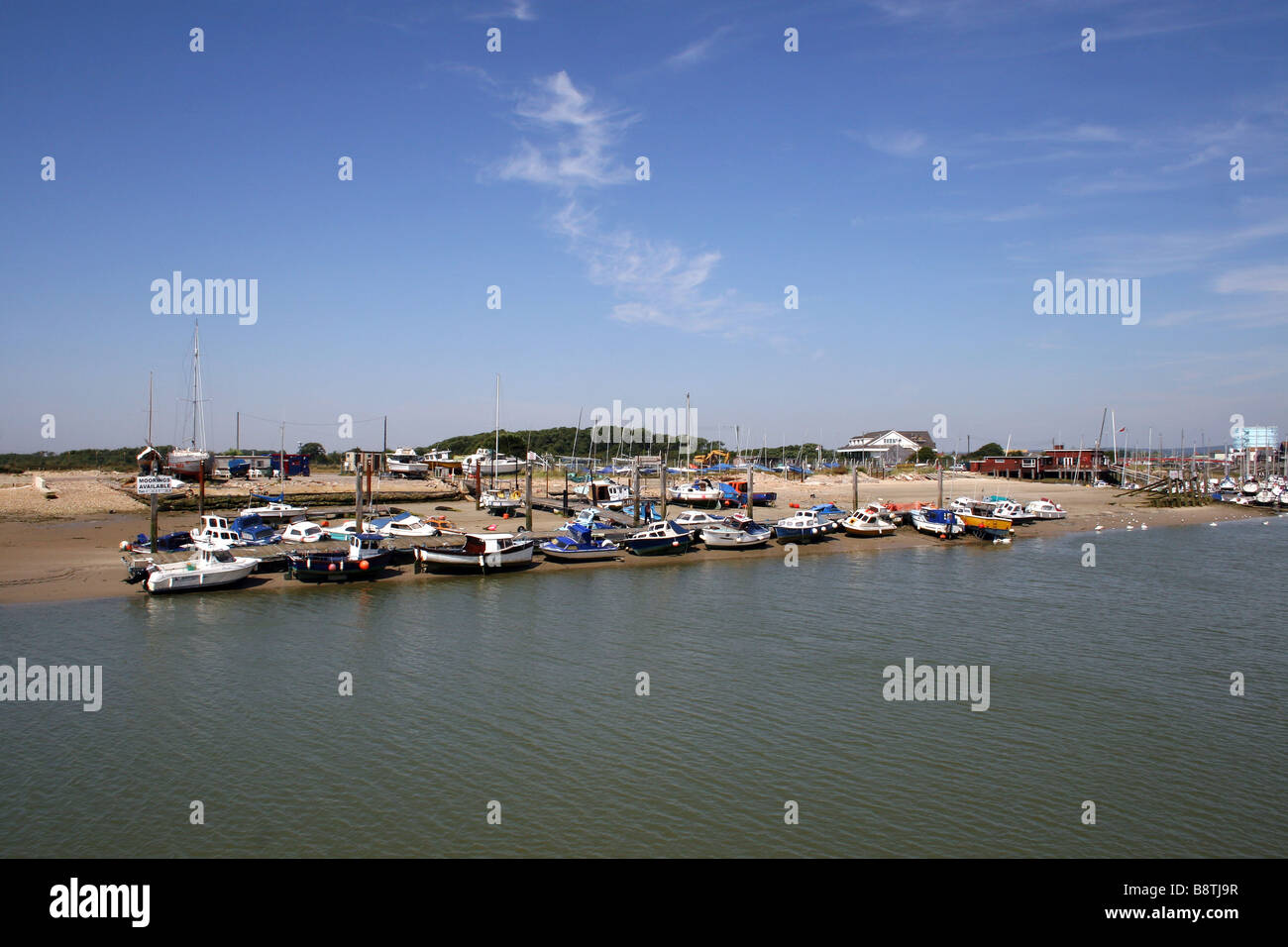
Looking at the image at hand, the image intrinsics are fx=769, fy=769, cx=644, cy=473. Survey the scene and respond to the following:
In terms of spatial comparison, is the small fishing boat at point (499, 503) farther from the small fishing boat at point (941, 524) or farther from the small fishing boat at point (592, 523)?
the small fishing boat at point (941, 524)

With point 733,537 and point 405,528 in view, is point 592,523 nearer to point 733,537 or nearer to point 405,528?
point 733,537

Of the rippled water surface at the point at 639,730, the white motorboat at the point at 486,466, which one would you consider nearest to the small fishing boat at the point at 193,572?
the rippled water surface at the point at 639,730

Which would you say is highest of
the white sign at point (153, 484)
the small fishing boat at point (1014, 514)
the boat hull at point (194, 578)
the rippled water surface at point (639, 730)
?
the white sign at point (153, 484)

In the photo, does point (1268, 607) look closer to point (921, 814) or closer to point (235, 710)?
point (921, 814)

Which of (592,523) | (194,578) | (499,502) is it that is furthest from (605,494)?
(194,578)

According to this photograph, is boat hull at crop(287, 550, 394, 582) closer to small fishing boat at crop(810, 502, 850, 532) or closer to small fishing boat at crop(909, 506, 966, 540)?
small fishing boat at crop(810, 502, 850, 532)
